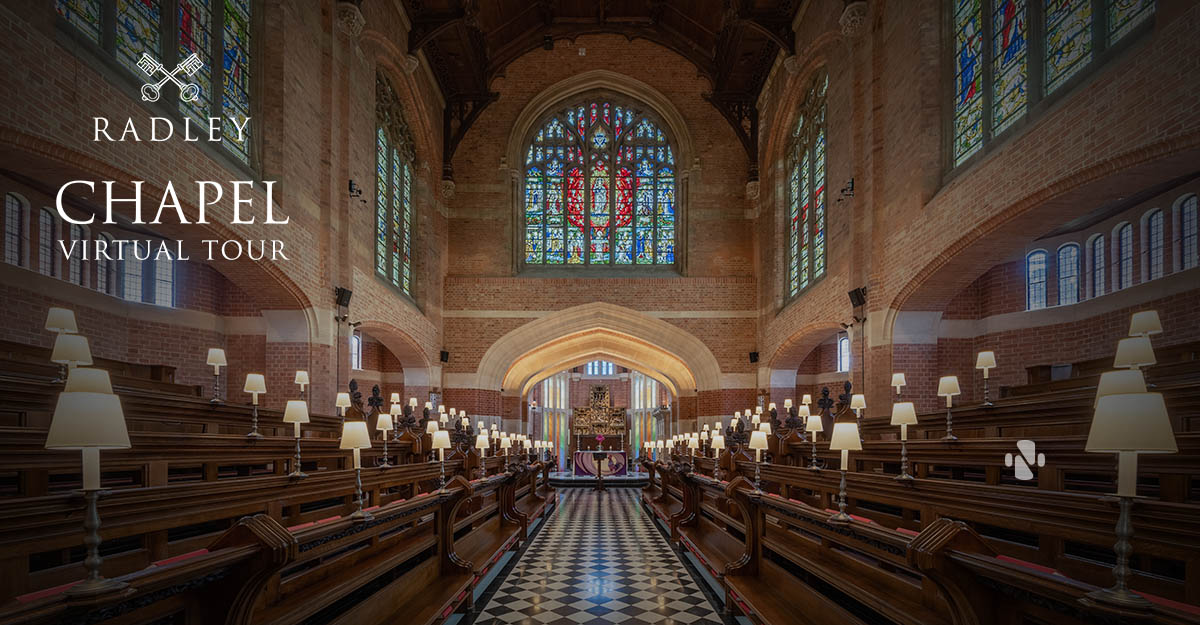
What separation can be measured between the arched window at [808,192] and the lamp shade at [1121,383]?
11760 millimetres

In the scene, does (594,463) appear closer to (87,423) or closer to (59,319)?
(59,319)

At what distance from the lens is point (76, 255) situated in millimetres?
10047

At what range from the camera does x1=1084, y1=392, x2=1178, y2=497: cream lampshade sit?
2045mm

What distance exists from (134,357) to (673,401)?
19.4 m

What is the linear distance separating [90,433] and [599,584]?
18.8 feet

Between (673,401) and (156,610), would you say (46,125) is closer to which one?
(156,610)

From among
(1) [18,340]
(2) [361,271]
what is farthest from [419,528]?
(2) [361,271]

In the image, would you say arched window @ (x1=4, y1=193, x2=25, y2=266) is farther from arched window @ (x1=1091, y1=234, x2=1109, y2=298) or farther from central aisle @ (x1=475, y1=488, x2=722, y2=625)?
arched window @ (x1=1091, y1=234, x2=1109, y2=298)

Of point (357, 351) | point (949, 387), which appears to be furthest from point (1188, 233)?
point (357, 351)

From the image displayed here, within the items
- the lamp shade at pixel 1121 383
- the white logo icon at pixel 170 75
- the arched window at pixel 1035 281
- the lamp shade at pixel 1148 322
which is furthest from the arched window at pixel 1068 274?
the white logo icon at pixel 170 75

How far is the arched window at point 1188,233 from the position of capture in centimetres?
887

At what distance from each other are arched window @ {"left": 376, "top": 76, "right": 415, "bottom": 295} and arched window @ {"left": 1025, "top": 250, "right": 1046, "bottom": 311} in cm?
1260

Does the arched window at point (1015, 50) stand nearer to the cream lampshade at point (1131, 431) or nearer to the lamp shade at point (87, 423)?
the cream lampshade at point (1131, 431)

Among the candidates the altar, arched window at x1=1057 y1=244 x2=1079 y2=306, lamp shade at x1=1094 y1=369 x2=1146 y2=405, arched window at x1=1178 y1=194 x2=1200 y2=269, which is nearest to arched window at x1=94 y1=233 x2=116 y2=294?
lamp shade at x1=1094 y1=369 x2=1146 y2=405
